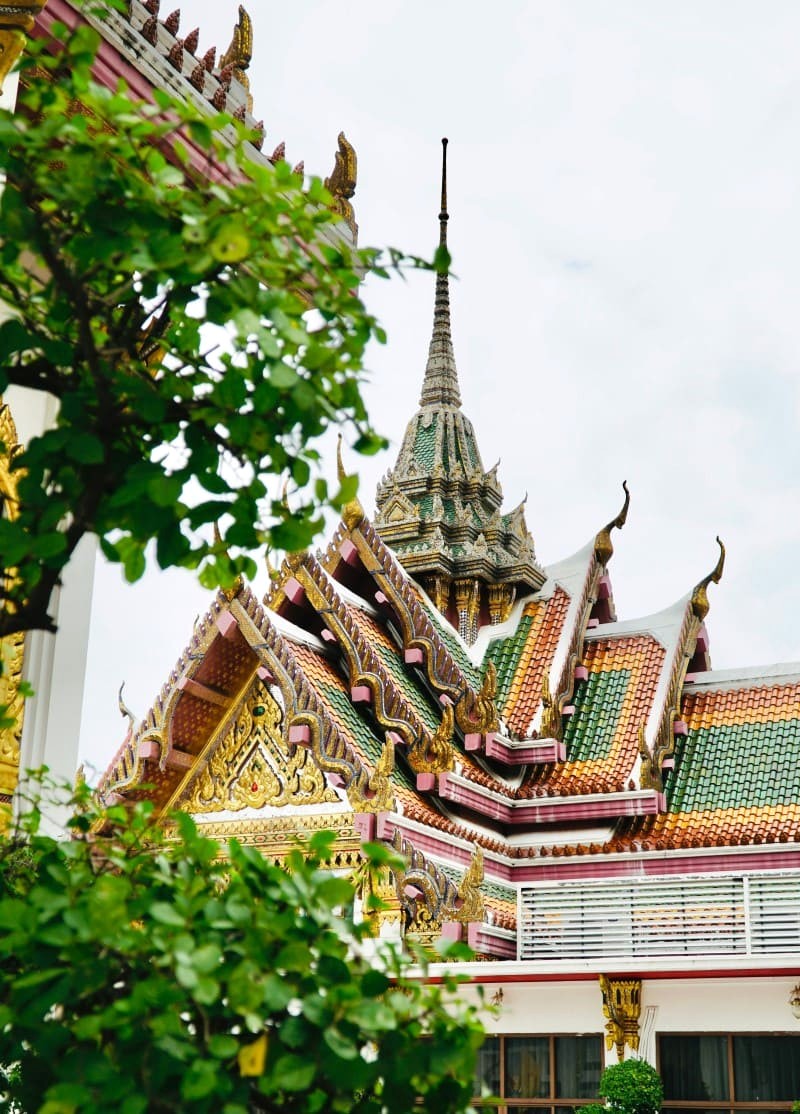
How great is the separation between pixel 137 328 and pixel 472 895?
777cm

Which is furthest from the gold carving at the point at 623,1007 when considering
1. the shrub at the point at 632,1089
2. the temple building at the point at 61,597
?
the temple building at the point at 61,597

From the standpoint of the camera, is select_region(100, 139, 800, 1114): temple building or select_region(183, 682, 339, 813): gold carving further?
select_region(183, 682, 339, 813): gold carving

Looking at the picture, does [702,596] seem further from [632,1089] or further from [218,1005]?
[218,1005]

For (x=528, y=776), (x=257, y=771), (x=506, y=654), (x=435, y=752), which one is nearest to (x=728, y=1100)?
(x=435, y=752)

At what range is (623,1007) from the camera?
7.78 metres

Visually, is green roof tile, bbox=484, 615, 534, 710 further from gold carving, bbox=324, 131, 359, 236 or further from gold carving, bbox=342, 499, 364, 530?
gold carving, bbox=324, 131, 359, 236

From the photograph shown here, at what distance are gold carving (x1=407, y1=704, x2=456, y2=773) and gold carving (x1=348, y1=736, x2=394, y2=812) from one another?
0.78m

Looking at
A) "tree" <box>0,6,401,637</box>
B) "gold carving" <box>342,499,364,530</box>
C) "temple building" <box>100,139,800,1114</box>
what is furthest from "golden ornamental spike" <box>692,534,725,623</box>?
"tree" <box>0,6,401,637</box>

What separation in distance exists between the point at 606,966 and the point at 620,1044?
0.50 meters

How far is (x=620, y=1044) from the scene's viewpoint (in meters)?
7.79

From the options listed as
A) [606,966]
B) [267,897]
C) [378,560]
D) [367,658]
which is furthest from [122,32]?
[378,560]

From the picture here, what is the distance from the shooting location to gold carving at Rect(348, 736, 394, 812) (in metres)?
9.41

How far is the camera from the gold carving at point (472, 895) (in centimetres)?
918

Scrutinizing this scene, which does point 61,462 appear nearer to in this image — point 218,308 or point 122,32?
point 218,308
